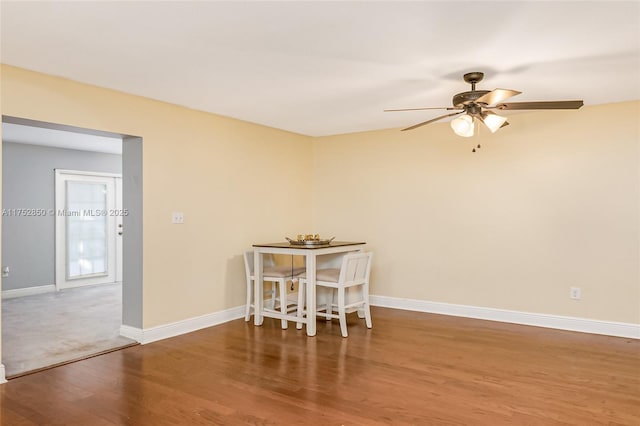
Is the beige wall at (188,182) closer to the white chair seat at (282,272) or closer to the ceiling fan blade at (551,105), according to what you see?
the white chair seat at (282,272)

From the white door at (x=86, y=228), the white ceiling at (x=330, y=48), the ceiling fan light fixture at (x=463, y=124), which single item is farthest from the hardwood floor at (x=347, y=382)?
the white door at (x=86, y=228)

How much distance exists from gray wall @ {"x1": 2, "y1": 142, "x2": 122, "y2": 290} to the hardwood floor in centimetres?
354

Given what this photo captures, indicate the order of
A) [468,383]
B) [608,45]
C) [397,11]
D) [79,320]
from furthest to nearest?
[79,320]
[468,383]
[608,45]
[397,11]

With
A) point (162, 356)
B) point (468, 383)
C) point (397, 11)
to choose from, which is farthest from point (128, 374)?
point (397, 11)

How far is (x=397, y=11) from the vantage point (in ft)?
7.42

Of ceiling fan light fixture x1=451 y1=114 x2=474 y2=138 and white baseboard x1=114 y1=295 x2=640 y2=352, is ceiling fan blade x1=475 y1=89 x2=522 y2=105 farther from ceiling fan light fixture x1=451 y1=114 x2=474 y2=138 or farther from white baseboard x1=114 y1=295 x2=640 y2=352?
white baseboard x1=114 y1=295 x2=640 y2=352

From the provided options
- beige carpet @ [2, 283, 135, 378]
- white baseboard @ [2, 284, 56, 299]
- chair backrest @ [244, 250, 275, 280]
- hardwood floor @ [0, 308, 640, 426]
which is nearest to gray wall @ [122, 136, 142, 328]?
beige carpet @ [2, 283, 135, 378]

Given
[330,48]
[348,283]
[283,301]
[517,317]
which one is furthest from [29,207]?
[517,317]

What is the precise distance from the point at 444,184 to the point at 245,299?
258 centimetres

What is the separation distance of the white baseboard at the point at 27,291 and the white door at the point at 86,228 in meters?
0.11

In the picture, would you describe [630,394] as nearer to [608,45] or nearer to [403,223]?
[608,45]

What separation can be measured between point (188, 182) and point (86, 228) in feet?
12.1

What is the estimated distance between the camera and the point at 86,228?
701 cm

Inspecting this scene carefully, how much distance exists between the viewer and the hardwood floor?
2.44 meters
